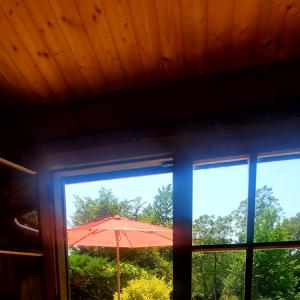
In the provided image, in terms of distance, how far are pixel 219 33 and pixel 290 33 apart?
0.33m

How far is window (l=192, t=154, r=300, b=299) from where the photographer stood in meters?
1.34

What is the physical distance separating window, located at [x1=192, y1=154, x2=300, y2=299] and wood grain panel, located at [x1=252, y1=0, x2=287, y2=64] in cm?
51

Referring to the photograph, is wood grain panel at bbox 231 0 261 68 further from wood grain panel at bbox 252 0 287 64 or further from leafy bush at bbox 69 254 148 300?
leafy bush at bbox 69 254 148 300

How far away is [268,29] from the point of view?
1190mm

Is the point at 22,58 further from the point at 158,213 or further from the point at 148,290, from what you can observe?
the point at 148,290

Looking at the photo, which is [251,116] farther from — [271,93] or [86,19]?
[86,19]

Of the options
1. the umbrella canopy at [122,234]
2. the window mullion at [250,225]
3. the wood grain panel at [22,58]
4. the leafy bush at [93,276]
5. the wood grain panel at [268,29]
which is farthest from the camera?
the leafy bush at [93,276]

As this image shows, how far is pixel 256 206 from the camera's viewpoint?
4.48 feet

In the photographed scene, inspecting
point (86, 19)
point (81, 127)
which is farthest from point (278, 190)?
point (86, 19)

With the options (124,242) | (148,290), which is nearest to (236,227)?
(124,242)

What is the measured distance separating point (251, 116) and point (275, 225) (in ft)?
1.92

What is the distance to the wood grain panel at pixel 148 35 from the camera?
1129 millimetres

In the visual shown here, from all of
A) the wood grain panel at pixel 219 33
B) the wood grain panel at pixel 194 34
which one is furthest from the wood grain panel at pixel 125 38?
the wood grain panel at pixel 219 33

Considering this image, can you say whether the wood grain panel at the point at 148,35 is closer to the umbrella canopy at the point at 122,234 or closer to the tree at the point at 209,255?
the tree at the point at 209,255
